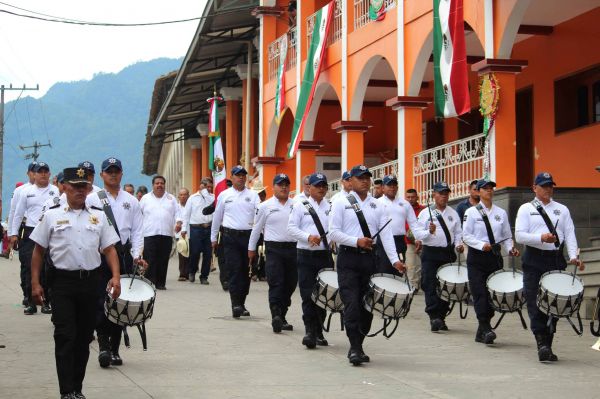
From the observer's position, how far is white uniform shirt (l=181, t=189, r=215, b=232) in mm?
23078

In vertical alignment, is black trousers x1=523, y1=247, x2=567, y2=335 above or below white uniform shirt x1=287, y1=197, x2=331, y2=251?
below

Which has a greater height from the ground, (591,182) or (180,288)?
(591,182)

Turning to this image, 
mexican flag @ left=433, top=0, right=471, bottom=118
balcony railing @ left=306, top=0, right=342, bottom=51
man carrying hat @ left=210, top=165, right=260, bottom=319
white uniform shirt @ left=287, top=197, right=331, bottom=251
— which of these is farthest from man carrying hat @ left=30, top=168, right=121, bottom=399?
balcony railing @ left=306, top=0, right=342, bottom=51

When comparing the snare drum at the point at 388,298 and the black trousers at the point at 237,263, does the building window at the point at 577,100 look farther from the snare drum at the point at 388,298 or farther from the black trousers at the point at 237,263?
the snare drum at the point at 388,298

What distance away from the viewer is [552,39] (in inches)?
893

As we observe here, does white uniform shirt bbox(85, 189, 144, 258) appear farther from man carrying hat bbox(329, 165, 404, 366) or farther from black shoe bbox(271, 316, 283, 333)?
black shoe bbox(271, 316, 283, 333)

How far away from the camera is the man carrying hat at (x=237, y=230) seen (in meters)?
15.5

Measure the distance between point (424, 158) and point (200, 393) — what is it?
45.0 ft

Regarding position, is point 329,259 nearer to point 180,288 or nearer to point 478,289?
point 478,289

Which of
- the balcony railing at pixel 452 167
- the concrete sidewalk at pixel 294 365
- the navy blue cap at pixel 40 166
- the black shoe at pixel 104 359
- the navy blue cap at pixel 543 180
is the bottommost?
the concrete sidewalk at pixel 294 365

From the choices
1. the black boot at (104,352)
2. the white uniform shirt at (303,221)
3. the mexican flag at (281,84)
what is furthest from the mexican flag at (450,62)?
the mexican flag at (281,84)

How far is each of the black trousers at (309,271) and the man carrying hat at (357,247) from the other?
1.14 metres

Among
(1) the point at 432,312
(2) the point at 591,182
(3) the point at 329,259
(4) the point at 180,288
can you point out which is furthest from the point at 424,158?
(3) the point at 329,259

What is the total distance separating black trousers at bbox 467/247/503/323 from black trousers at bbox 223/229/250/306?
3329 millimetres
